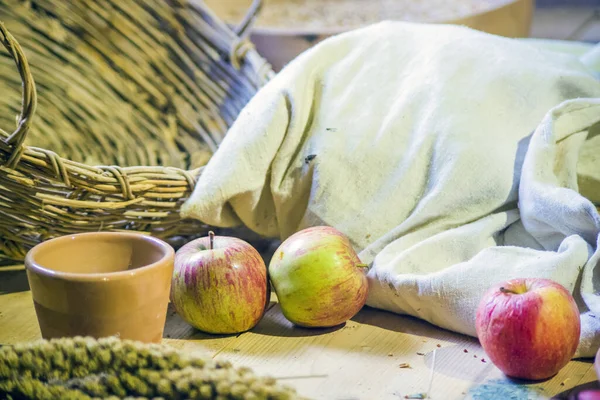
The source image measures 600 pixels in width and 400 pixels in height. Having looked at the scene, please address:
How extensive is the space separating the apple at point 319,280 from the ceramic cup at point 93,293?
150mm

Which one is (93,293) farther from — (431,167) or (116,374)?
(431,167)

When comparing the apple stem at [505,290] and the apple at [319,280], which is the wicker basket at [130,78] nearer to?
the apple at [319,280]

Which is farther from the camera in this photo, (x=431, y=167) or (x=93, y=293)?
(x=431, y=167)

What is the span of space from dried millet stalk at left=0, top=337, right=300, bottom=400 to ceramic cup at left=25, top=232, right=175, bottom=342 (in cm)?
8

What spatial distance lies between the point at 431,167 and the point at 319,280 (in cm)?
21

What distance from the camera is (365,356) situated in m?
0.77

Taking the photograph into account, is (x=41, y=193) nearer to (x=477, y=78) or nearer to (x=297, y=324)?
(x=297, y=324)

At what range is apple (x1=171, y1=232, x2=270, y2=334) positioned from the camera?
2.58 feet

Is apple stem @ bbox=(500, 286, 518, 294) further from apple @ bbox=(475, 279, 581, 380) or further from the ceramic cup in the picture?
the ceramic cup

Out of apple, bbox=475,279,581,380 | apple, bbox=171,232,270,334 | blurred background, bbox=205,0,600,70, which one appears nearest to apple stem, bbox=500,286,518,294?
apple, bbox=475,279,581,380

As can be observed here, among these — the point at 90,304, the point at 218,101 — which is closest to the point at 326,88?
the point at 218,101

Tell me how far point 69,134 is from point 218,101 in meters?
0.28

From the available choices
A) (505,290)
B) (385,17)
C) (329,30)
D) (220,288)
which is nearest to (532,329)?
(505,290)

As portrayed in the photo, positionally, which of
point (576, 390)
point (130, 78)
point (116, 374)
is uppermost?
point (576, 390)
